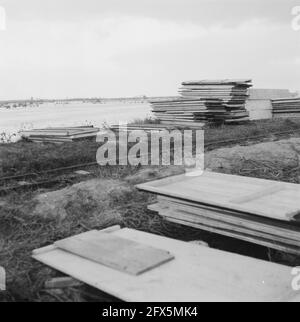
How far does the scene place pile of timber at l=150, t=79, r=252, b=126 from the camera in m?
15.3

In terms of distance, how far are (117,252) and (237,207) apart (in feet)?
4.13

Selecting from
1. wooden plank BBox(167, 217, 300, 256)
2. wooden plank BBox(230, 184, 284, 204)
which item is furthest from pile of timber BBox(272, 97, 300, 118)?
wooden plank BBox(167, 217, 300, 256)

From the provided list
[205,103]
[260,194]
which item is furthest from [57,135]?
[260,194]

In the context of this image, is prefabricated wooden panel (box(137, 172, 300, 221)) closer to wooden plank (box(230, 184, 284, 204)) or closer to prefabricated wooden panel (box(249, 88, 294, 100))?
wooden plank (box(230, 184, 284, 204))

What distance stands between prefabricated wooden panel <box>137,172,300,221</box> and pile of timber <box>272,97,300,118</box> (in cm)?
1553

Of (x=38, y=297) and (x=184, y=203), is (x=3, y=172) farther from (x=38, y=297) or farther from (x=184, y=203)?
(x=38, y=297)

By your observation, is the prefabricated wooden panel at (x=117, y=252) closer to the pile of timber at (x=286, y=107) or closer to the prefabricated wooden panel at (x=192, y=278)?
the prefabricated wooden panel at (x=192, y=278)

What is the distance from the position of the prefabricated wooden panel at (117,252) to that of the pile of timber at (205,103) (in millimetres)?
10961

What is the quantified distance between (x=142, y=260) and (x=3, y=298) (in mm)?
1151

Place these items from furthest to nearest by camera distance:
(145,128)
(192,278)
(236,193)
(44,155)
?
(145,128) < (44,155) < (236,193) < (192,278)

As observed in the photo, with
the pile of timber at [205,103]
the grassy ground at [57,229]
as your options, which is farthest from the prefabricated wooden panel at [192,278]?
the pile of timber at [205,103]

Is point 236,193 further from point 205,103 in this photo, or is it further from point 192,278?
point 205,103

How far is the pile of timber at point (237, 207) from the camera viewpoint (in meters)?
4.18

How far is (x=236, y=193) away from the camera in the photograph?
5.07 metres
